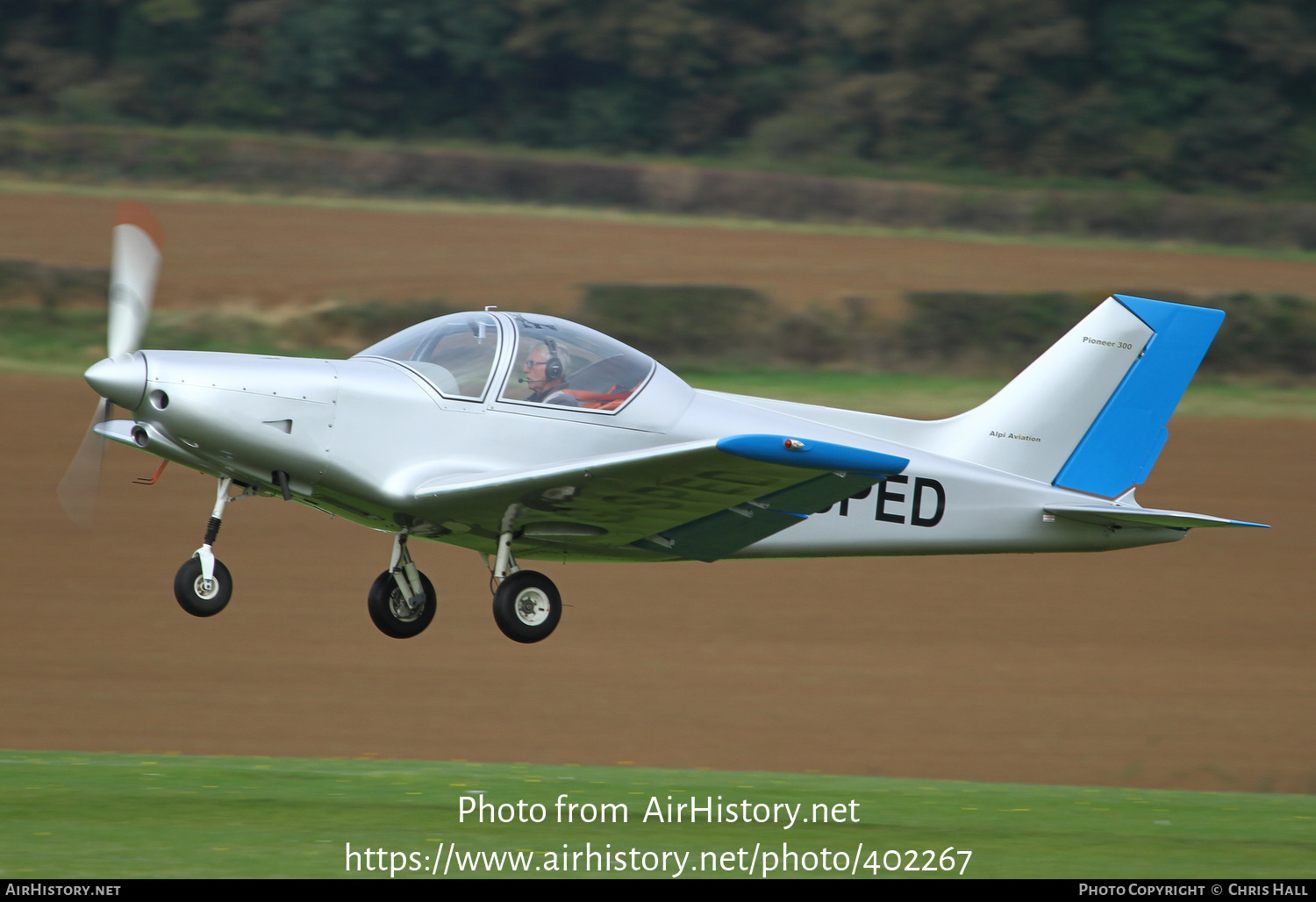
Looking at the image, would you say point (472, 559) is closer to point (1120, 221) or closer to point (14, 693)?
point (14, 693)

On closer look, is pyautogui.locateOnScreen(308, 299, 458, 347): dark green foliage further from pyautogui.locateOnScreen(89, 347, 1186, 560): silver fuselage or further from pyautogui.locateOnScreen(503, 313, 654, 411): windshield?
pyautogui.locateOnScreen(503, 313, 654, 411): windshield

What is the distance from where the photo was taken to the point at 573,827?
38.5 ft

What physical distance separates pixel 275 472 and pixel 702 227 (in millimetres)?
30178

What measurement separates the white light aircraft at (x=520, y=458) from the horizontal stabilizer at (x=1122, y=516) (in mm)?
25

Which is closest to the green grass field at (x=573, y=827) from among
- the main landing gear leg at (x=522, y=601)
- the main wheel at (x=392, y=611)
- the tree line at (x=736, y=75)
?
the main wheel at (x=392, y=611)

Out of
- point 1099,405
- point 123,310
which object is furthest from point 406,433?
point 1099,405

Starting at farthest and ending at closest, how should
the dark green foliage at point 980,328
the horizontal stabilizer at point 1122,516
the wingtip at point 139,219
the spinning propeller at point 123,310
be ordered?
the dark green foliage at point 980,328, the horizontal stabilizer at point 1122,516, the wingtip at point 139,219, the spinning propeller at point 123,310

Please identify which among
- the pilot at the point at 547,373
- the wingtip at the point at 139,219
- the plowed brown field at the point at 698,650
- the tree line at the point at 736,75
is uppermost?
the tree line at the point at 736,75

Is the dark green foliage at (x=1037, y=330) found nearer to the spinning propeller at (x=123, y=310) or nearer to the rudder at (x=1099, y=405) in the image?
the rudder at (x=1099, y=405)

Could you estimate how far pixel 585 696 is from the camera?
1902 cm

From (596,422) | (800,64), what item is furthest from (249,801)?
(800,64)

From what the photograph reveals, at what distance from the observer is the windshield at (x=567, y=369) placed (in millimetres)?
10656

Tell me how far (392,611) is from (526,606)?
117cm

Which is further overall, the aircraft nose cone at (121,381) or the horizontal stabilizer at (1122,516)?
the horizontal stabilizer at (1122,516)
